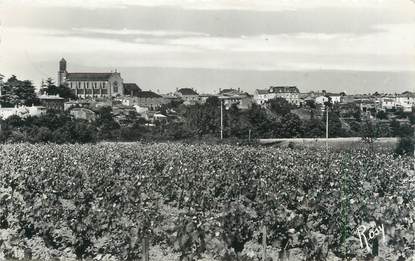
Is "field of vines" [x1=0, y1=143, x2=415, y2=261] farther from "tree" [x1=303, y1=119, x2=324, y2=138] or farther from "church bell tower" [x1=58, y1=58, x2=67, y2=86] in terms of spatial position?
"church bell tower" [x1=58, y1=58, x2=67, y2=86]

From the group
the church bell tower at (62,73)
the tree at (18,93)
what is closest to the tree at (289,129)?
the tree at (18,93)

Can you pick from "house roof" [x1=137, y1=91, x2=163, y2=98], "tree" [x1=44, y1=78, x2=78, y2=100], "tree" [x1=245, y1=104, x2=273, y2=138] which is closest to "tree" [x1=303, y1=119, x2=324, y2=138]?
"tree" [x1=245, y1=104, x2=273, y2=138]

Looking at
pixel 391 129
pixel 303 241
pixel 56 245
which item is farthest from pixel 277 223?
pixel 391 129

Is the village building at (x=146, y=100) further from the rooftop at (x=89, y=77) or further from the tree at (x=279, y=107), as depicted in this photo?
the tree at (x=279, y=107)

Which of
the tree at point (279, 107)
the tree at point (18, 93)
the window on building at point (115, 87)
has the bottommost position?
the tree at point (279, 107)

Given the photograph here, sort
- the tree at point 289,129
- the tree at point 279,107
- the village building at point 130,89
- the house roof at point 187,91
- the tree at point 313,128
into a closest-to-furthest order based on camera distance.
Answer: the tree at point 313,128, the tree at point 289,129, the tree at point 279,107, the village building at point 130,89, the house roof at point 187,91

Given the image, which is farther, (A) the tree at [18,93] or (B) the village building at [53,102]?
(B) the village building at [53,102]

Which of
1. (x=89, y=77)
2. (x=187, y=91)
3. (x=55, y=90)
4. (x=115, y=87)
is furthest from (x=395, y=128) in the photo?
(x=89, y=77)

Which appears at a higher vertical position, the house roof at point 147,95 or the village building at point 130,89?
the village building at point 130,89

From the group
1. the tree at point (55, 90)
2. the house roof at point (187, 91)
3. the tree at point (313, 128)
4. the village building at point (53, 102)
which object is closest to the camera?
the tree at point (313, 128)

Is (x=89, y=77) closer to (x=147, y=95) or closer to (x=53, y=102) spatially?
(x=147, y=95)
